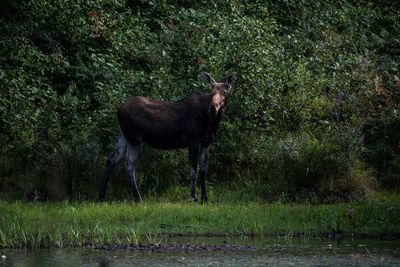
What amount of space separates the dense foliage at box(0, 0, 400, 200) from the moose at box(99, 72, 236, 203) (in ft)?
2.40

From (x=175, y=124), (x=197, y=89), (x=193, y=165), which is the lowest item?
(x=193, y=165)

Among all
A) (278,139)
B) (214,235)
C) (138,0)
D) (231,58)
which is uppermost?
(138,0)

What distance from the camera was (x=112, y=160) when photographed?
21.4 metres

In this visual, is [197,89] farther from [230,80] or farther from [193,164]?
[193,164]

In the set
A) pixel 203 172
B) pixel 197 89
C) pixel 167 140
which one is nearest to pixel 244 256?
pixel 203 172

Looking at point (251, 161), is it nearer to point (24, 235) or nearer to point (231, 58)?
point (231, 58)

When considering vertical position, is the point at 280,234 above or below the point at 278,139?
below

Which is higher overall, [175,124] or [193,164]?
[175,124]

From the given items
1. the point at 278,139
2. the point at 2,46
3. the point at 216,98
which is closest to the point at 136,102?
the point at 216,98

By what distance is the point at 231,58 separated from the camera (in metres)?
23.2

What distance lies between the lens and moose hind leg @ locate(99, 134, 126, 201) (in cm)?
2108

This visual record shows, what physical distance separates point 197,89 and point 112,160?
9.63ft

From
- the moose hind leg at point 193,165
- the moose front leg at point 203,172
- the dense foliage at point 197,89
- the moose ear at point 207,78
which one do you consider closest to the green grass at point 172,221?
the moose front leg at point 203,172

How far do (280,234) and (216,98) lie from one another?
187 inches
